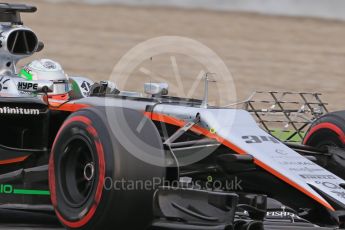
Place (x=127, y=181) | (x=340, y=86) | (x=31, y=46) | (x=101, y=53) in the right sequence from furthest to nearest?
(x=101, y=53), (x=340, y=86), (x=31, y=46), (x=127, y=181)

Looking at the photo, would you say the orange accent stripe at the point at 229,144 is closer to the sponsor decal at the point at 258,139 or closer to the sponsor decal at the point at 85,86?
the sponsor decal at the point at 258,139

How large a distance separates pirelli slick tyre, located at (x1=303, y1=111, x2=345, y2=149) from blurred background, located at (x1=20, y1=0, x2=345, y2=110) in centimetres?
1016

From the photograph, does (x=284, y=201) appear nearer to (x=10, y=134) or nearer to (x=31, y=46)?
(x=10, y=134)

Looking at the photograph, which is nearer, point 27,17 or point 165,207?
point 165,207

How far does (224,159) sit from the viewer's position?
7793 millimetres

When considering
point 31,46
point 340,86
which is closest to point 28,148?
point 31,46

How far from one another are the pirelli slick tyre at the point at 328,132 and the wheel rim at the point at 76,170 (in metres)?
2.84

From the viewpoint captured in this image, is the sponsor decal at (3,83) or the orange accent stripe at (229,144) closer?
the orange accent stripe at (229,144)

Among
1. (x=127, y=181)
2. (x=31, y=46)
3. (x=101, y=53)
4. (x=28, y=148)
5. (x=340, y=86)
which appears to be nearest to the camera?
(x=127, y=181)

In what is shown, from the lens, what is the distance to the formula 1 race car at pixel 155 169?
7.20m

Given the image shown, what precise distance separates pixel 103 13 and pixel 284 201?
67.3ft

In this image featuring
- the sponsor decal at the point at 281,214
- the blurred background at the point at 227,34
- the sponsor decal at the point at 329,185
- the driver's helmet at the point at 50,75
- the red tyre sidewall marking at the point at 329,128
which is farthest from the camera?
the blurred background at the point at 227,34

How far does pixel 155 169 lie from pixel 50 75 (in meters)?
3.09

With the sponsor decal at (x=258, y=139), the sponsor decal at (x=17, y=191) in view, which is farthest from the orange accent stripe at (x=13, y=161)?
the sponsor decal at (x=258, y=139)
